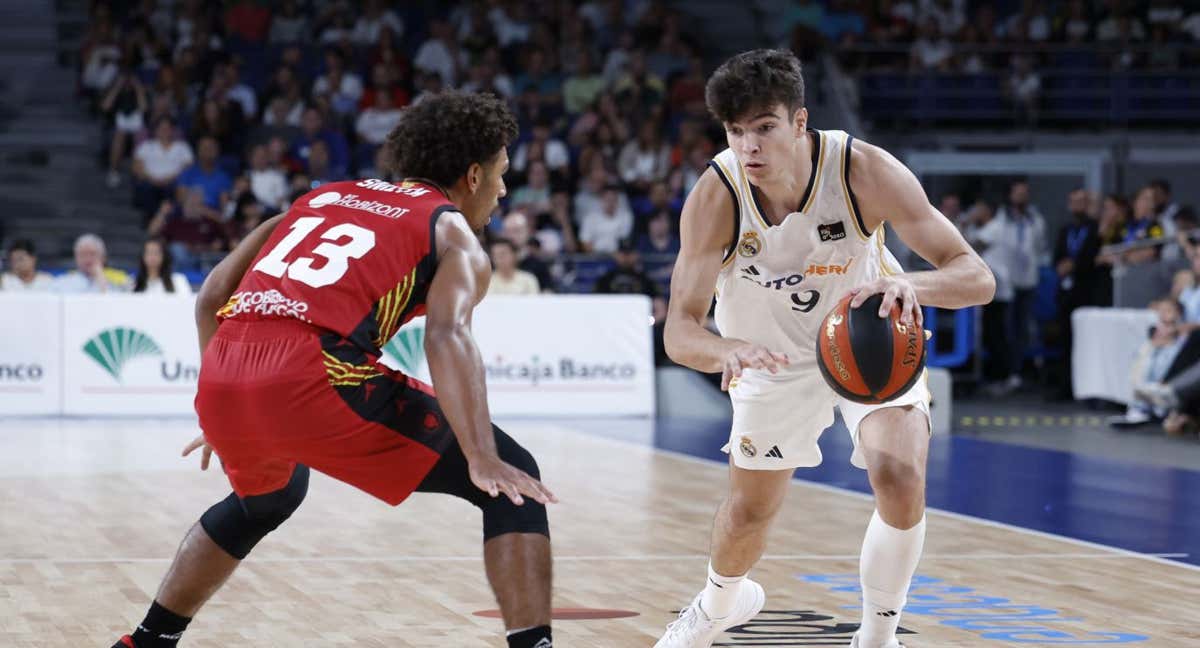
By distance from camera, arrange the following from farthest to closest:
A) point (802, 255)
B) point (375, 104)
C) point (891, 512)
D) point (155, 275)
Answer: point (375, 104), point (155, 275), point (802, 255), point (891, 512)

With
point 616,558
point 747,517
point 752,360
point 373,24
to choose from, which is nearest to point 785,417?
point 747,517

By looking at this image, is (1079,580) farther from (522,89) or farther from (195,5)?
(195,5)

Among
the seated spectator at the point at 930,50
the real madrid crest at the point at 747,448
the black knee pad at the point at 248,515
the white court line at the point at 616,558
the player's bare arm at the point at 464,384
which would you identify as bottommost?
the white court line at the point at 616,558

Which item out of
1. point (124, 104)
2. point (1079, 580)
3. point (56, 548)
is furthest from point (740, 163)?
point (124, 104)

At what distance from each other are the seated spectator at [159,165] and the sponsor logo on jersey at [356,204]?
42.1ft

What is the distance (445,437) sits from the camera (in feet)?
13.6

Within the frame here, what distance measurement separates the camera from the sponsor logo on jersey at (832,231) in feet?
16.5

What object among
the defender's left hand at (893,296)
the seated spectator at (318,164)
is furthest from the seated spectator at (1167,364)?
the defender's left hand at (893,296)

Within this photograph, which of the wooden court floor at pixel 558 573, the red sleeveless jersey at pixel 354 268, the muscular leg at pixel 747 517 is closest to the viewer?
the red sleeveless jersey at pixel 354 268

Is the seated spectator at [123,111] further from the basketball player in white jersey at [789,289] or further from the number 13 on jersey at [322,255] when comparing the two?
the number 13 on jersey at [322,255]

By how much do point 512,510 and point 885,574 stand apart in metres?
1.25

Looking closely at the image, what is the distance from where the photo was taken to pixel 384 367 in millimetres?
4238

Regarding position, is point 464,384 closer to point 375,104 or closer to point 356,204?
point 356,204

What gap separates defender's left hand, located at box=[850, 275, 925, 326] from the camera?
14.7ft
